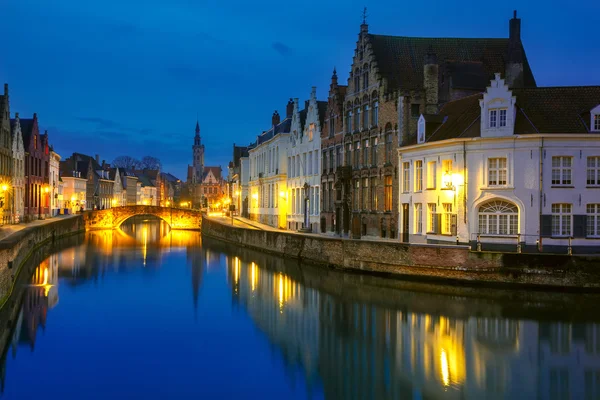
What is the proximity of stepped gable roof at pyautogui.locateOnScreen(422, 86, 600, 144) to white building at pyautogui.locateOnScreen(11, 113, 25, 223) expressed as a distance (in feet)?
91.5

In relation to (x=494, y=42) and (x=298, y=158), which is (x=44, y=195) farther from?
(x=494, y=42)

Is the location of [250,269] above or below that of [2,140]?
below

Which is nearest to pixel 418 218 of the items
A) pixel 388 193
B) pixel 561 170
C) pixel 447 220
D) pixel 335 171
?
pixel 447 220

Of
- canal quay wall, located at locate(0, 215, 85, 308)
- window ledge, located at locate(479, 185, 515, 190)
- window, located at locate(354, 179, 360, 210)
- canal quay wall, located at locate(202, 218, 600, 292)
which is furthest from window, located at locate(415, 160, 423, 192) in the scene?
canal quay wall, located at locate(0, 215, 85, 308)

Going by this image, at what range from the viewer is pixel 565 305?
60.3 ft

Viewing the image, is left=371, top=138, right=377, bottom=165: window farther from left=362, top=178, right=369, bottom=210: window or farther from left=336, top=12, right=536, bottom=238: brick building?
left=362, top=178, right=369, bottom=210: window

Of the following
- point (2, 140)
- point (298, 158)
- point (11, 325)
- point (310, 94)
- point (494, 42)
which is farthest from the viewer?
point (298, 158)

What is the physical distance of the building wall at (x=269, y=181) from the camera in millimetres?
44938

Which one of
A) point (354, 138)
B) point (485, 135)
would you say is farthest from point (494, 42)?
point (485, 135)

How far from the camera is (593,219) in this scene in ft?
69.5

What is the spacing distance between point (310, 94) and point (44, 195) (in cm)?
2480

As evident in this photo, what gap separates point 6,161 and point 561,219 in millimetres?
30810

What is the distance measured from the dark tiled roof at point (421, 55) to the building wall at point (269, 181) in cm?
1537

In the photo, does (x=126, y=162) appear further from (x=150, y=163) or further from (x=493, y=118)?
(x=493, y=118)
